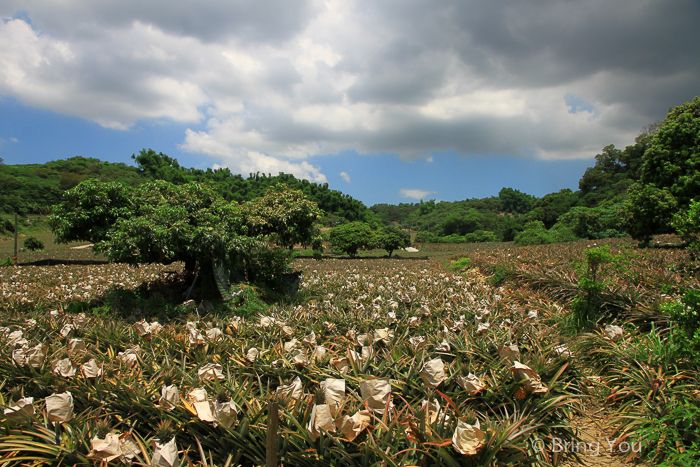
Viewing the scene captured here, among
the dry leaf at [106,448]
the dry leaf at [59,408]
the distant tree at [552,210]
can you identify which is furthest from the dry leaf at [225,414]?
the distant tree at [552,210]

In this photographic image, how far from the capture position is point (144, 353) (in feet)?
12.3

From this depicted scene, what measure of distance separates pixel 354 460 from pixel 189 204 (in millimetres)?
7435

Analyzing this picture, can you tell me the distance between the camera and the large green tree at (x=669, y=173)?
41.8ft

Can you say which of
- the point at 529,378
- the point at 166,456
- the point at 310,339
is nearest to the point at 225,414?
the point at 166,456

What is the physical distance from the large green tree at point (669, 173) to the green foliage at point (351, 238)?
36195 mm

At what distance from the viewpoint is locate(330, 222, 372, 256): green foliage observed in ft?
160

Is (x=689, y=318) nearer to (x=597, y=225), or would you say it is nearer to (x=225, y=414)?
(x=225, y=414)

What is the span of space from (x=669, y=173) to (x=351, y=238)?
37866mm

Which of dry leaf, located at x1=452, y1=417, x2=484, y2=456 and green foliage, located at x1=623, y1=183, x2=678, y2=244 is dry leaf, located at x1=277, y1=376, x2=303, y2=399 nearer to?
dry leaf, located at x1=452, y1=417, x2=484, y2=456

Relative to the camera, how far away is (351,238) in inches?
1921

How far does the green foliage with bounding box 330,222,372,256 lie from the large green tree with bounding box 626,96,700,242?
36195mm

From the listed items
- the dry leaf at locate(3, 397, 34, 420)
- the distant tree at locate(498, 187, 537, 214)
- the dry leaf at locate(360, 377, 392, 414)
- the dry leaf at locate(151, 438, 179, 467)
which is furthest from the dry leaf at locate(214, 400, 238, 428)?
the distant tree at locate(498, 187, 537, 214)

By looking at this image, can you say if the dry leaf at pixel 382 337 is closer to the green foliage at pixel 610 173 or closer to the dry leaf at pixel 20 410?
the dry leaf at pixel 20 410

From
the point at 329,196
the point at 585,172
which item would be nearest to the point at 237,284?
the point at 585,172
